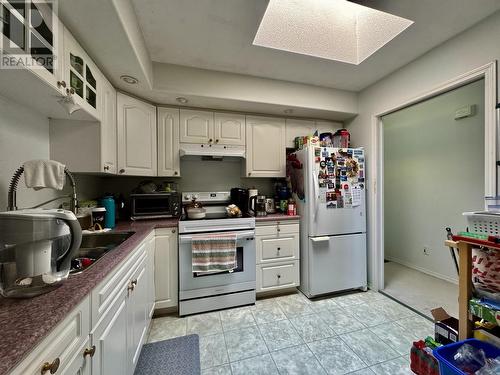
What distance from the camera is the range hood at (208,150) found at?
220cm

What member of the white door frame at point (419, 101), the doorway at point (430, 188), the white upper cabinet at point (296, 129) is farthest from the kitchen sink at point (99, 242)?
the doorway at point (430, 188)

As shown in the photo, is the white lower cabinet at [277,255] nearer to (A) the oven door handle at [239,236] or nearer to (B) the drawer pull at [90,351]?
(A) the oven door handle at [239,236]

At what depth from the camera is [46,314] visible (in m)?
0.59

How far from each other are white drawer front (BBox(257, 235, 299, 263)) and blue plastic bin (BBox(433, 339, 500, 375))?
133cm

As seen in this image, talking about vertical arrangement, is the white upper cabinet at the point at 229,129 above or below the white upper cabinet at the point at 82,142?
above

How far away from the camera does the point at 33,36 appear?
0.91 metres

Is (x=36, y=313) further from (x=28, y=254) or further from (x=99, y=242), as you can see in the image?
(x=99, y=242)

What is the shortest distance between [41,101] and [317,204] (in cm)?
227

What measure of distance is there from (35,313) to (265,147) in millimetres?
2296

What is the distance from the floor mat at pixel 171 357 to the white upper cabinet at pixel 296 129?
226 cm

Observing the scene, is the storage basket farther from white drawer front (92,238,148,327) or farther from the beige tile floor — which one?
white drawer front (92,238,148,327)

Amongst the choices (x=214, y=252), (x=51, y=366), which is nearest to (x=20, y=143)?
(x=51, y=366)

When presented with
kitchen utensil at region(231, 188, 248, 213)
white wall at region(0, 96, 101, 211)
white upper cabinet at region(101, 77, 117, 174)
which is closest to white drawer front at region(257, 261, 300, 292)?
kitchen utensil at region(231, 188, 248, 213)

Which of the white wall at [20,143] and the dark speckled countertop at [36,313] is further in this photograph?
the white wall at [20,143]
